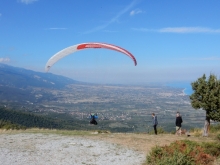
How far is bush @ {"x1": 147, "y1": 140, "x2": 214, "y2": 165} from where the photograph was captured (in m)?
11.9

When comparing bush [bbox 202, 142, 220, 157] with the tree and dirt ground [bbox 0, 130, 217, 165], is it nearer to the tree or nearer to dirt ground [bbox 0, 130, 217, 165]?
dirt ground [bbox 0, 130, 217, 165]

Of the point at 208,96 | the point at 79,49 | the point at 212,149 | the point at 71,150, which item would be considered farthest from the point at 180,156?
the point at 208,96

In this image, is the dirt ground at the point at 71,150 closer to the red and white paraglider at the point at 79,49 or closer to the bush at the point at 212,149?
the bush at the point at 212,149

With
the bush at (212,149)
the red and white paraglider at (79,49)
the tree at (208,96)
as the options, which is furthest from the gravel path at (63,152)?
the tree at (208,96)

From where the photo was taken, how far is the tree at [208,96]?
79.1 ft

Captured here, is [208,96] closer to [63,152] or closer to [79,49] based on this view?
[79,49]

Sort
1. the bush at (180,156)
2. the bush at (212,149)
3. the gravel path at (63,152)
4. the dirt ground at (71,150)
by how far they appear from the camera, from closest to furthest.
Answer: the bush at (180,156)
the gravel path at (63,152)
the dirt ground at (71,150)
the bush at (212,149)

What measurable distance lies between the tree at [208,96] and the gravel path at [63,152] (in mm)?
11728

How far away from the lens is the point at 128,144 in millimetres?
17891

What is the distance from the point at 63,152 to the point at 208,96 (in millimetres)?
15778

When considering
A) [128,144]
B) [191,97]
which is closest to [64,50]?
[128,144]

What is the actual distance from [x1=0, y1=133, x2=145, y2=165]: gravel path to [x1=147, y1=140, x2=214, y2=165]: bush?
3.48 feet

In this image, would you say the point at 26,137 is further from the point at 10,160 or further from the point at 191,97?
the point at 191,97

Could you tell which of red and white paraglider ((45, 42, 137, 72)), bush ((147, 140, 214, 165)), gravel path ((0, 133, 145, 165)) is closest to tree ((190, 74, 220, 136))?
red and white paraglider ((45, 42, 137, 72))
